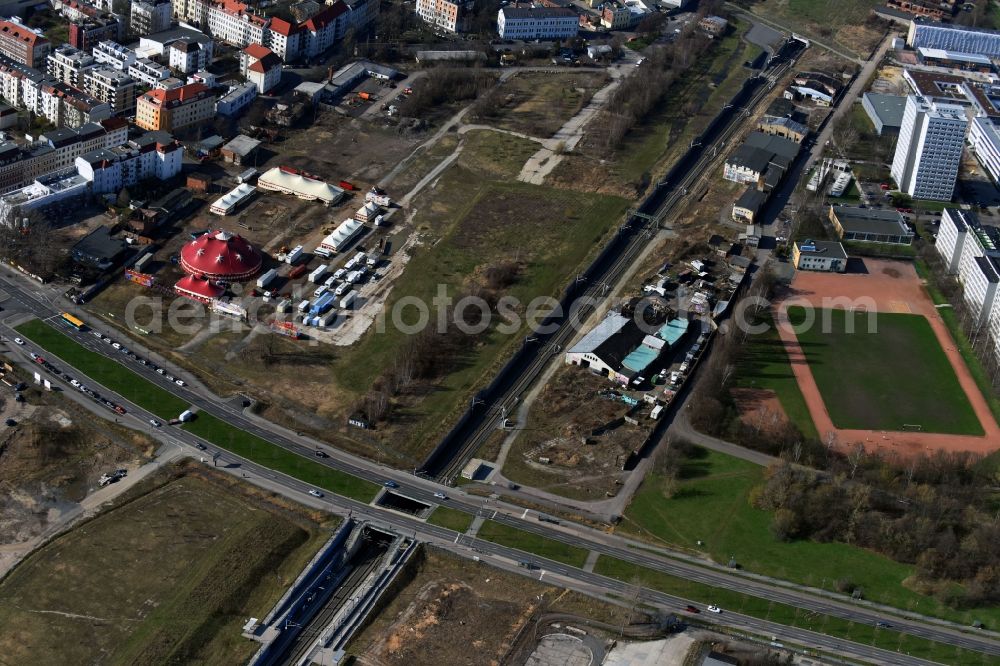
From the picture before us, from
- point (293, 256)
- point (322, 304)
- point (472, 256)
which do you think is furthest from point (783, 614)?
point (293, 256)

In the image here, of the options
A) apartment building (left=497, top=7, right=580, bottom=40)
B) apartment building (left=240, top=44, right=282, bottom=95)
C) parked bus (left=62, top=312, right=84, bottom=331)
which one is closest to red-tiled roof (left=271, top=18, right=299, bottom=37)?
apartment building (left=240, top=44, right=282, bottom=95)

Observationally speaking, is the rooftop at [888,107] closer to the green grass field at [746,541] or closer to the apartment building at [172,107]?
the green grass field at [746,541]

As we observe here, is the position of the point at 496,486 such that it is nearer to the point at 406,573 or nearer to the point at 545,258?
the point at 406,573

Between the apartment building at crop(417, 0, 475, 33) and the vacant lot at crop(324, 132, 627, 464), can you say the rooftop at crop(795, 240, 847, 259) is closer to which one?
the vacant lot at crop(324, 132, 627, 464)

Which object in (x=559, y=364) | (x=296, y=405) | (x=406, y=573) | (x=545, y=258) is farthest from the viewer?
(x=545, y=258)

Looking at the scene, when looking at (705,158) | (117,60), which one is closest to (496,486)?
(705,158)

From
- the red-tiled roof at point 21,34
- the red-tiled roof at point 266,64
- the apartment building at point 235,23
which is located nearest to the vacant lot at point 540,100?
the red-tiled roof at point 266,64
